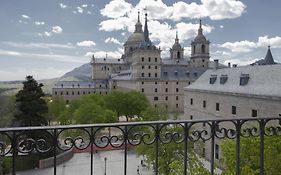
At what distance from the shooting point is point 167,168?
1392 cm

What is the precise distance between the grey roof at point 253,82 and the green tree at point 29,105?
14.9 metres

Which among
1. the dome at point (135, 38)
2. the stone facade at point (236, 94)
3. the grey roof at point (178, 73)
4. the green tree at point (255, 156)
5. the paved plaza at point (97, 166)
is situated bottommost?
the paved plaza at point (97, 166)

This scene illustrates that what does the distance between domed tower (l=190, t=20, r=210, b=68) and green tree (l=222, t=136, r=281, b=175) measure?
4843cm

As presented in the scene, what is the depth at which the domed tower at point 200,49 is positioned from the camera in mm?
56781

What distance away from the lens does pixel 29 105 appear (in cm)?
2081

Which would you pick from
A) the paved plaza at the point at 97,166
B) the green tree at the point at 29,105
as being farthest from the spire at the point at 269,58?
the green tree at the point at 29,105

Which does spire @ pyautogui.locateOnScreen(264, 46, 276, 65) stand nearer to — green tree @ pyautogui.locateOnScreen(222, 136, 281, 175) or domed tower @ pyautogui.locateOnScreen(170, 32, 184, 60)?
domed tower @ pyautogui.locateOnScreen(170, 32, 184, 60)

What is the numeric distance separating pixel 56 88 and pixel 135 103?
30.2 metres

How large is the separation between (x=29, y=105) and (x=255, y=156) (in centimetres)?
1711

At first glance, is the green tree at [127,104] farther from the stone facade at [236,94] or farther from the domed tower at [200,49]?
the domed tower at [200,49]

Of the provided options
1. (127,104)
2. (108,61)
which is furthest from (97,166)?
(108,61)

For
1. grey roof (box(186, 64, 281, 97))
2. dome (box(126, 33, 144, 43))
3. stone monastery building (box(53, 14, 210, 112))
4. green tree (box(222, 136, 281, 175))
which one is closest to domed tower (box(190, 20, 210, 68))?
stone monastery building (box(53, 14, 210, 112))

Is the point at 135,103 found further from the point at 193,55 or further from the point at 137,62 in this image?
the point at 193,55

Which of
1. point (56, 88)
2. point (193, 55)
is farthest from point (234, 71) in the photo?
point (56, 88)
